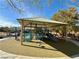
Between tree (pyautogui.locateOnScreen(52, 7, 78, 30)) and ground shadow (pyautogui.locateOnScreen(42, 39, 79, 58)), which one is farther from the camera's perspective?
tree (pyautogui.locateOnScreen(52, 7, 78, 30))

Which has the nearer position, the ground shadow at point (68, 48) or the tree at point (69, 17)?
the ground shadow at point (68, 48)

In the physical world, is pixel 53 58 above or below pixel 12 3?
below

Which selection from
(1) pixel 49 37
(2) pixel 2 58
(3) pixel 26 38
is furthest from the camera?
(1) pixel 49 37

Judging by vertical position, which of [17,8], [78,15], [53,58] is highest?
[78,15]

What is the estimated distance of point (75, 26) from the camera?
35.3m

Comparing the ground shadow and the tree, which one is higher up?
the tree

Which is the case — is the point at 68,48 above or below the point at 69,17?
below

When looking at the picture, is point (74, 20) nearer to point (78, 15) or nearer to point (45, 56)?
point (78, 15)

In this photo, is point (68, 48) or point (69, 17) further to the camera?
point (69, 17)

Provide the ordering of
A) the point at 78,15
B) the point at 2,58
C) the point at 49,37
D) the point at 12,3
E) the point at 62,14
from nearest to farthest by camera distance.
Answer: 1. the point at 12,3
2. the point at 2,58
3. the point at 49,37
4. the point at 78,15
5. the point at 62,14

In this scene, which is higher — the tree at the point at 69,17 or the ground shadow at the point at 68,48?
the tree at the point at 69,17

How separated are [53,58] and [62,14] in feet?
82.9

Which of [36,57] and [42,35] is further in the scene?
[42,35]

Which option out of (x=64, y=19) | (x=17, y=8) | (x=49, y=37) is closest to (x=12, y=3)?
(x=17, y=8)
